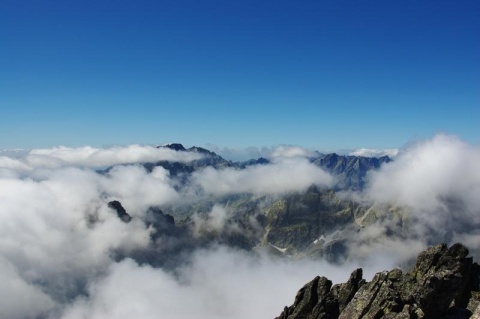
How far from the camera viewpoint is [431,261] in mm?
58500

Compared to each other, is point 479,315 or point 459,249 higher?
point 459,249

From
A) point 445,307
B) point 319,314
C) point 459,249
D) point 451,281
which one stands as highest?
point 459,249

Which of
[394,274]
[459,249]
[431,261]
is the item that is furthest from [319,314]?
[459,249]

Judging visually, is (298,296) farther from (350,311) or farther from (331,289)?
(350,311)

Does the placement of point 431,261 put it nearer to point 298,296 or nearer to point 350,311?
point 350,311

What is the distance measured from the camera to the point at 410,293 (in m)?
51.7

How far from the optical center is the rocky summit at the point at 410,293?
46469mm

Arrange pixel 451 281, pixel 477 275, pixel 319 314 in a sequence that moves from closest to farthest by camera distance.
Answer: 1. pixel 451 281
2. pixel 477 275
3. pixel 319 314

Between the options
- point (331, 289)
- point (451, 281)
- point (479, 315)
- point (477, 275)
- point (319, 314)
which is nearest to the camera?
point (479, 315)

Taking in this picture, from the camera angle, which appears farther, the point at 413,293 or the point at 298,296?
the point at 298,296

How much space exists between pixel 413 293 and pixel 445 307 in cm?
420

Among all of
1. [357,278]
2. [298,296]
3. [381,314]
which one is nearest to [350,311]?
[381,314]

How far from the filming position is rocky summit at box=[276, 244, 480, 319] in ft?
152

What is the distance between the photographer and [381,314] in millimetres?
47844
